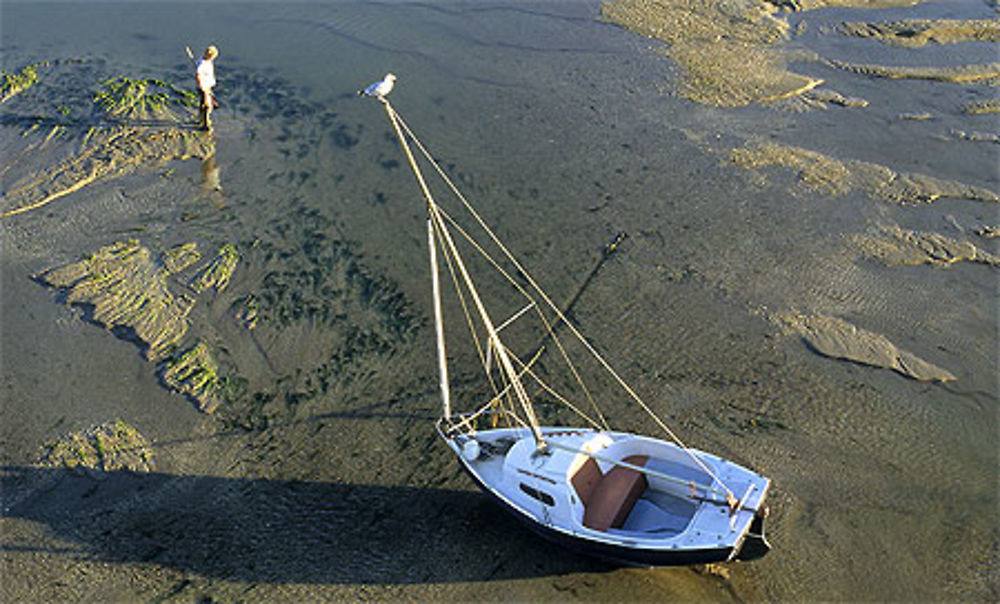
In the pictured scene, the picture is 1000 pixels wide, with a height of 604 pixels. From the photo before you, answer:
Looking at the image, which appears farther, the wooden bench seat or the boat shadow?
the boat shadow

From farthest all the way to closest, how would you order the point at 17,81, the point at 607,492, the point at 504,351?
1. the point at 17,81
2. the point at 504,351
3. the point at 607,492

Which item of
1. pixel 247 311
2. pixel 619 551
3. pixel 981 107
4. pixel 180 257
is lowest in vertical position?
pixel 619 551

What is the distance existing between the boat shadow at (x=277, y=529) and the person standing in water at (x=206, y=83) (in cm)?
1340

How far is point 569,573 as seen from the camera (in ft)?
51.7

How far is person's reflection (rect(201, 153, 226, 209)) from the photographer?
24.9m

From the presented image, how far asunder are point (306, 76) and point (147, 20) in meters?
8.60

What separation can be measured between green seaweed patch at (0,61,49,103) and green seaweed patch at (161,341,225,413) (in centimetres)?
1543

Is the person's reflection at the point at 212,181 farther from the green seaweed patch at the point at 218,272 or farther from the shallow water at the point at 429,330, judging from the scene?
the green seaweed patch at the point at 218,272

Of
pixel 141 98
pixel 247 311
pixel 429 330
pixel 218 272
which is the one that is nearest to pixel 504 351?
pixel 429 330

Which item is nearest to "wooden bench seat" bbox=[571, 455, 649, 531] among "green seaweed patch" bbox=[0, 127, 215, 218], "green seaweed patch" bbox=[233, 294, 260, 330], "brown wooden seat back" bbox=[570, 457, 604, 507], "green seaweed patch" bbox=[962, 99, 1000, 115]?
"brown wooden seat back" bbox=[570, 457, 604, 507]

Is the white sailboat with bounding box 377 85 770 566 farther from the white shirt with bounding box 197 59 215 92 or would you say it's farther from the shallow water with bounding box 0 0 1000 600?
the white shirt with bounding box 197 59 215 92

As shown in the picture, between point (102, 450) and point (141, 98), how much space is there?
14870 mm

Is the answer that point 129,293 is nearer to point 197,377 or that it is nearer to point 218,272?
point 218,272

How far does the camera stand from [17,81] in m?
29.4
